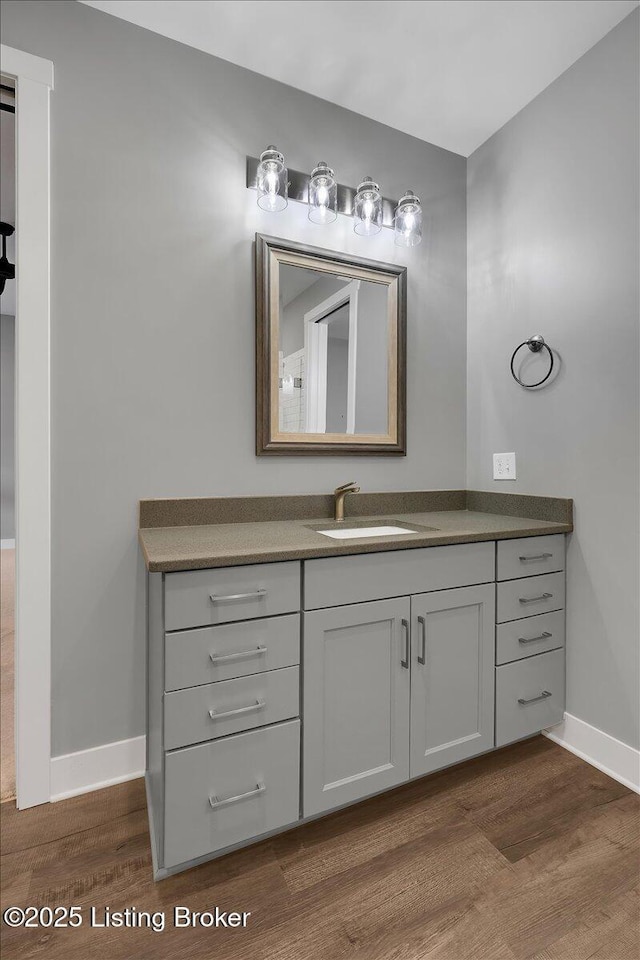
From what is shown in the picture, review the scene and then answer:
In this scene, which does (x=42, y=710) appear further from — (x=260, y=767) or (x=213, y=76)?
(x=213, y=76)

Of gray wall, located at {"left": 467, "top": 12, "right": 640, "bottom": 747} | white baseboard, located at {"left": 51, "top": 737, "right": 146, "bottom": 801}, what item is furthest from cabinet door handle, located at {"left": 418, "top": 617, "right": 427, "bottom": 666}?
white baseboard, located at {"left": 51, "top": 737, "right": 146, "bottom": 801}

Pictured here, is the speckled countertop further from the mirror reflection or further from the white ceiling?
the white ceiling

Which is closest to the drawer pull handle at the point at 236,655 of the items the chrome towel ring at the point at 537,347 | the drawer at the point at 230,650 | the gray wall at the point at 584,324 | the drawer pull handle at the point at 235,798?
the drawer at the point at 230,650

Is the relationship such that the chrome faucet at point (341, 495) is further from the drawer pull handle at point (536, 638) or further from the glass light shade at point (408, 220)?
the glass light shade at point (408, 220)

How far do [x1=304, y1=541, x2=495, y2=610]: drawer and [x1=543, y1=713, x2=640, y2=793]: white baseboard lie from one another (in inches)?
28.8

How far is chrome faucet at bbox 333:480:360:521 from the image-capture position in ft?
6.45

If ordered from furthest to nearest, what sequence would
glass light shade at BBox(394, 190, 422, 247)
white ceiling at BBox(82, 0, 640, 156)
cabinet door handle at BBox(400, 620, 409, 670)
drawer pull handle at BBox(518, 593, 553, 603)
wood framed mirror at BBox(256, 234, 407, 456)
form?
glass light shade at BBox(394, 190, 422, 247), wood framed mirror at BBox(256, 234, 407, 456), drawer pull handle at BBox(518, 593, 553, 603), white ceiling at BBox(82, 0, 640, 156), cabinet door handle at BBox(400, 620, 409, 670)

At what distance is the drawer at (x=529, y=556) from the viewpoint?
68.3 inches

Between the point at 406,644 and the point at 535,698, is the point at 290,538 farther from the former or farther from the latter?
the point at 535,698

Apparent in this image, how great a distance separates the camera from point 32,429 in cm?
156

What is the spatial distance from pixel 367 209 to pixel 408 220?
198 mm

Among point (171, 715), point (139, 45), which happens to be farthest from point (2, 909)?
point (139, 45)

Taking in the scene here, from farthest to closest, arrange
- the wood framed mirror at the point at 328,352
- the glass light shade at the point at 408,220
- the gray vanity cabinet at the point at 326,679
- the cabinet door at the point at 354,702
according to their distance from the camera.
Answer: the glass light shade at the point at 408,220
the wood framed mirror at the point at 328,352
the cabinet door at the point at 354,702
the gray vanity cabinet at the point at 326,679

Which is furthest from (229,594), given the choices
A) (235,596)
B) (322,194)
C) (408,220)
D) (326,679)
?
(408,220)
